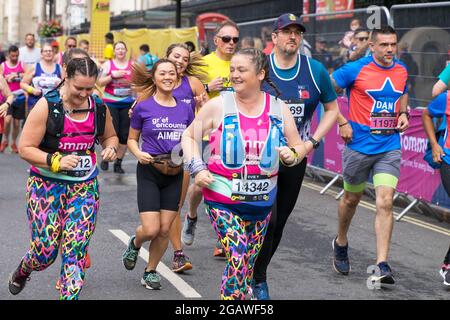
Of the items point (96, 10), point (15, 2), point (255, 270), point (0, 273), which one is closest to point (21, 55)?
point (96, 10)

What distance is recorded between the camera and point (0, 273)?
821 cm

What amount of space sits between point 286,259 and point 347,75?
1.84m

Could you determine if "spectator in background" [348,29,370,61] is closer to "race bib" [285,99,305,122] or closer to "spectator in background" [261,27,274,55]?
"spectator in background" [261,27,274,55]

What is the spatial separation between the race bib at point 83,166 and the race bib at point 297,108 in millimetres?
1749

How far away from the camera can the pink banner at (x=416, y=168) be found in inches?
461

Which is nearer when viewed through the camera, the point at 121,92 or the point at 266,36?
the point at 121,92

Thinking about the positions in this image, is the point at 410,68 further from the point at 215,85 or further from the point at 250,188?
the point at 250,188

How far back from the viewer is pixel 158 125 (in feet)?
25.6

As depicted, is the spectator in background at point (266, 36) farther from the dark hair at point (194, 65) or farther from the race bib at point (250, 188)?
the race bib at point (250, 188)

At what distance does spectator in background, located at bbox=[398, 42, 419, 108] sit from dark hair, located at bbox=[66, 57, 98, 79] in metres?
7.23

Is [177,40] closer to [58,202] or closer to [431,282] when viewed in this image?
[431,282]

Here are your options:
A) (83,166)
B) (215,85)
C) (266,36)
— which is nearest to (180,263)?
(215,85)

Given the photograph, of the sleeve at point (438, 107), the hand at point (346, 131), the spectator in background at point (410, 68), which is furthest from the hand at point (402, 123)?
the spectator in background at point (410, 68)

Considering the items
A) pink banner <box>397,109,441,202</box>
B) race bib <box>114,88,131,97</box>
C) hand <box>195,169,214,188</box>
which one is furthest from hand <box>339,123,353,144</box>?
race bib <box>114,88,131,97</box>
